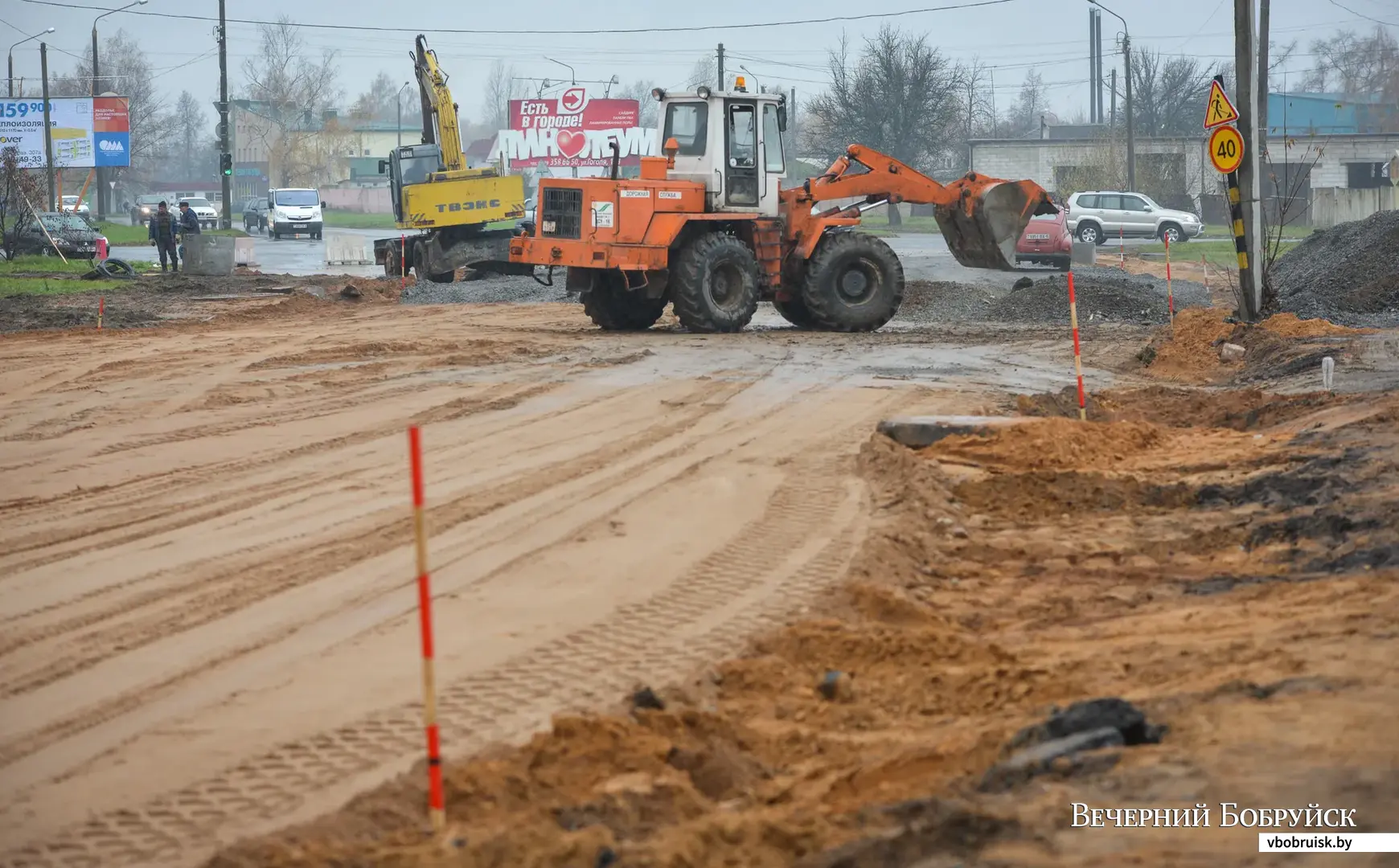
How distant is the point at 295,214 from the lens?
62125 mm

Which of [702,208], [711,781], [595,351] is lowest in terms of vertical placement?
[711,781]

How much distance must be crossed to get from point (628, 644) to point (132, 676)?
1989 millimetres

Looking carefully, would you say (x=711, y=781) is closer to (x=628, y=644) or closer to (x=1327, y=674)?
(x=628, y=644)

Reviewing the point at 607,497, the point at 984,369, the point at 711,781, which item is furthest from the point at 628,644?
the point at 984,369

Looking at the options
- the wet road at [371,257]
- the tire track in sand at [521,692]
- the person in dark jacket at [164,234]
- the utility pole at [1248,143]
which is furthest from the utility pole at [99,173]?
the tire track in sand at [521,692]

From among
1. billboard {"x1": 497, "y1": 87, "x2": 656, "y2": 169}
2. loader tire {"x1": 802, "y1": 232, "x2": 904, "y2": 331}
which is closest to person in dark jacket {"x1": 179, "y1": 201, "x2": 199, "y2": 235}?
loader tire {"x1": 802, "y1": 232, "x2": 904, "y2": 331}

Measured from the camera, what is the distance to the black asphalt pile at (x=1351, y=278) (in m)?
21.2

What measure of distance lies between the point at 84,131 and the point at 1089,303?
2205 inches

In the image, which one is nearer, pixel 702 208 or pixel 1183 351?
pixel 1183 351

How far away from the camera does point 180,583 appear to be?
24.8 ft

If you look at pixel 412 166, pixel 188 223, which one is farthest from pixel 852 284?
pixel 188 223

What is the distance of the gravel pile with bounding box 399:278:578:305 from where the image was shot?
2822cm

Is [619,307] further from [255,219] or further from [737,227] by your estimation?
[255,219]

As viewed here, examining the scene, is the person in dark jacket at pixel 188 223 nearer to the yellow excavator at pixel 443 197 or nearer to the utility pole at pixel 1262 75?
the yellow excavator at pixel 443 197
